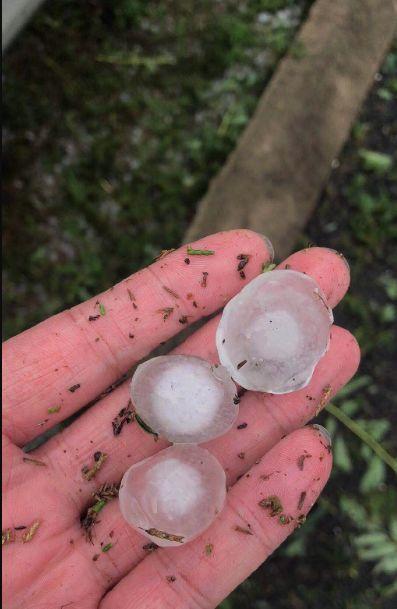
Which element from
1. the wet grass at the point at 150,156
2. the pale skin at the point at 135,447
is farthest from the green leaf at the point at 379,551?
the pale skin at the point at 135,447

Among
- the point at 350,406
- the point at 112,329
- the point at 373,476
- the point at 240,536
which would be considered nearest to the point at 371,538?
the point at 373,476

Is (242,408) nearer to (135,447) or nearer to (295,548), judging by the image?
(135,447)

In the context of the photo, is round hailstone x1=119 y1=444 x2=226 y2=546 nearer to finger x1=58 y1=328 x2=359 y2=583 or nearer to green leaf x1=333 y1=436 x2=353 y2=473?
finger x1=58 y1=328 x2=359 y2=583

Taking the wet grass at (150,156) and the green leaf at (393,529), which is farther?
the wet grass at (150,156)

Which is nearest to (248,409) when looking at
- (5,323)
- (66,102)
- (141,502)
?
(141,502)

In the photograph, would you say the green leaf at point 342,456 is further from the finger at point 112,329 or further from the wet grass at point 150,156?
the finger at point 112,329
